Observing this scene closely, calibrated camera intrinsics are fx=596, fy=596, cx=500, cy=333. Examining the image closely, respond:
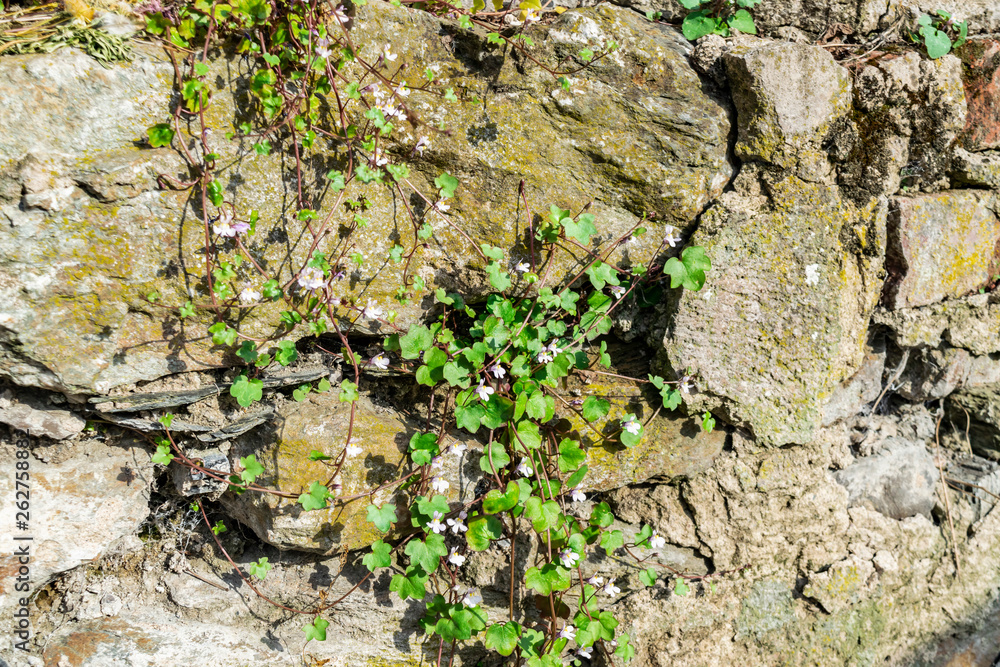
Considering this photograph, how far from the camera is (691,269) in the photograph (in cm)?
208

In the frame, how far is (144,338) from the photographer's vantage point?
72.8 inches

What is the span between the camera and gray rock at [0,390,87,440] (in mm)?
1810

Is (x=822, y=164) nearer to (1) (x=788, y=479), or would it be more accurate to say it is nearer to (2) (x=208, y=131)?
(1) (x=788, y=479)

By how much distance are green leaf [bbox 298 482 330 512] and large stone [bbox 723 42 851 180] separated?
1927 millimetres

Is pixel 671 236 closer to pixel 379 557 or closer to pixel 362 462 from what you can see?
pixel 362 462

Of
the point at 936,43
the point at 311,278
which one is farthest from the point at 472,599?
the point at 936,43

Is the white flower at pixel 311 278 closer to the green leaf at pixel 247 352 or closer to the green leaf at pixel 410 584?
the green leaf at pixel 247 352

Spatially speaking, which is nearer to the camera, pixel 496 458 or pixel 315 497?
pixel 315 497

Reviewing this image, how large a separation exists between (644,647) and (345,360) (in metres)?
1.56

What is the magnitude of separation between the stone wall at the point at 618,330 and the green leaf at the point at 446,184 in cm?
8

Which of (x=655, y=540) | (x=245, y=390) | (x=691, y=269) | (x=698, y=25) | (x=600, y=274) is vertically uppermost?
(x=698, y=25)

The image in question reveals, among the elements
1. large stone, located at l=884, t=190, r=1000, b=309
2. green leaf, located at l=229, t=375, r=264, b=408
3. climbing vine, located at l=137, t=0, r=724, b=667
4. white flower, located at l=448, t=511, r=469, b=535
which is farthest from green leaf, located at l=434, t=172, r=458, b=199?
large stone, located at l=884, t=190, r=1000, b=309

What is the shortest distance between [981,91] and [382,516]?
2.92 metres

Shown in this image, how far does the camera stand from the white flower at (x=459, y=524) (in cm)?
205
